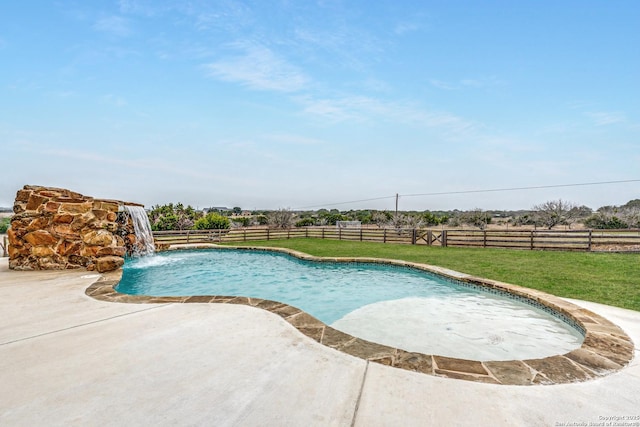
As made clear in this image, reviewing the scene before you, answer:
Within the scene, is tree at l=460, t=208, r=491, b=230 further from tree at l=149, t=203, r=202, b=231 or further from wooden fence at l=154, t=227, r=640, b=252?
tree at l=149, t=203, r=202, b=231


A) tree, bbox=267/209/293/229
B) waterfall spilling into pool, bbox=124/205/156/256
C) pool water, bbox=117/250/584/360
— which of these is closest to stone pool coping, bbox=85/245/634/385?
pool water, bbox=117/250/584/360

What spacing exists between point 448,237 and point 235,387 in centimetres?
1320

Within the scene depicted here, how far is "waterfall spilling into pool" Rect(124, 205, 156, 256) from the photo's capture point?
9461 millimetres

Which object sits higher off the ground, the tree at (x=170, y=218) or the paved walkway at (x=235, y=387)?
the tree at (x=170, y=218)

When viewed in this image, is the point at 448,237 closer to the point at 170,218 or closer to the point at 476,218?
the point at 170,218

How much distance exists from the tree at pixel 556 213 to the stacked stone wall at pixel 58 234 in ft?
101

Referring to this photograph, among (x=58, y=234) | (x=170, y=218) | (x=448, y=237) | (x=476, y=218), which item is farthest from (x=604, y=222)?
(x=170, y=218)

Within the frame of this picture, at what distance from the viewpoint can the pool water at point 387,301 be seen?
3.26 metres

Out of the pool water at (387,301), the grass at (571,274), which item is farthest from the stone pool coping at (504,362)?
the grass at (571,274)

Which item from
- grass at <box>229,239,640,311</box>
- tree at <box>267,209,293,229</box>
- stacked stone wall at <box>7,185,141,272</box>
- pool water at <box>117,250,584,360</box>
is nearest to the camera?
pool water at <box>117,250,584,360</box>

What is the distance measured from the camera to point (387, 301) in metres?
5.08

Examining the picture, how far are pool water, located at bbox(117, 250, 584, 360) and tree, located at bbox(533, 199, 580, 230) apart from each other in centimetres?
2420

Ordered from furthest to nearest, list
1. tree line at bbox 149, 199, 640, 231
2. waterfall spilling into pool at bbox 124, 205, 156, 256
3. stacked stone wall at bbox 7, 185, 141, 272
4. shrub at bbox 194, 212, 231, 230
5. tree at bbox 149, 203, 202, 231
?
shrub at bbox 194, 212, 231, 230 < tree line at bbox 149, 199, 640, 231 < tree at bbox 149, 203, 202, 231 < waterfall spilling into pool at bbox 124, 205, 156, 256 < stacked stone wall at bbox 7, 185, 141, 272

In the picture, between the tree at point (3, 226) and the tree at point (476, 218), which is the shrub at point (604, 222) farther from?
the tree at point (3, 226)
